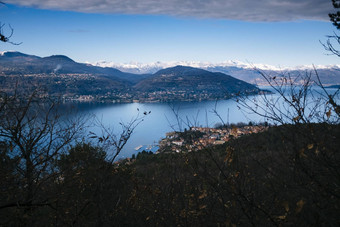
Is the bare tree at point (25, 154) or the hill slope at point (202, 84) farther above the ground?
the hill slope at point (202, 84)

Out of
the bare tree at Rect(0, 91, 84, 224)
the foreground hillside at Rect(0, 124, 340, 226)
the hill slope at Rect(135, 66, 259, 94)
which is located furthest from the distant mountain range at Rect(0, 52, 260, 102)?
the foreground hillside at Rect(0, 124, 340, 226)

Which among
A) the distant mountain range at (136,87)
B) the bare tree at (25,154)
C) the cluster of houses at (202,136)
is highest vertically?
the distant mountain range at (136,87)

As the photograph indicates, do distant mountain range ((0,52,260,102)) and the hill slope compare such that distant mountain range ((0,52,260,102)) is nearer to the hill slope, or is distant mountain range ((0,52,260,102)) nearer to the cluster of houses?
the hill slope

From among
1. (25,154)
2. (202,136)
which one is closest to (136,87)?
(25,154)

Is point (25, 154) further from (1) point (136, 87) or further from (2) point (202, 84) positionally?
(1) point (136, 87)

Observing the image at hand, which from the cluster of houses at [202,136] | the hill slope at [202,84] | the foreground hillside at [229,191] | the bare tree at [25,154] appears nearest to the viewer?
the foreground hillside at [229,191]

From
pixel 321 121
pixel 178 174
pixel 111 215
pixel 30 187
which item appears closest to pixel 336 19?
pixel 321 121

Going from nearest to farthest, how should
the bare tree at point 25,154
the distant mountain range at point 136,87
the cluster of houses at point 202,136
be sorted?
the cluster of houses at point 202,136
the bare tree at point 25,154
the distant mountain range at point 136,87

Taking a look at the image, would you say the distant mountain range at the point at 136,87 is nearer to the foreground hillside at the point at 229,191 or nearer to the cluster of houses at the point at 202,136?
the cluster of houses at the point at 202,136

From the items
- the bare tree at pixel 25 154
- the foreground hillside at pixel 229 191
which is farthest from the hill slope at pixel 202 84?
A: the bare tree at pixel 25 154
